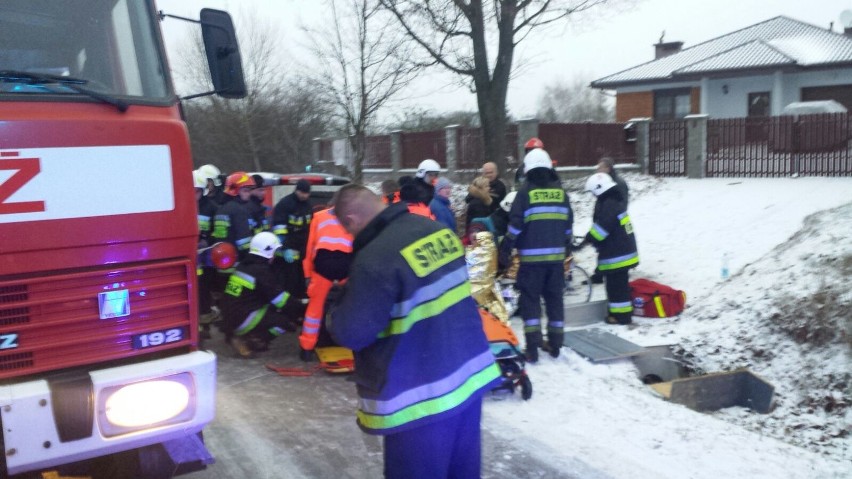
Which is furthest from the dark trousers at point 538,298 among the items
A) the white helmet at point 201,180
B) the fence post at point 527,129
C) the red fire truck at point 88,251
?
the fence post at point 527,129

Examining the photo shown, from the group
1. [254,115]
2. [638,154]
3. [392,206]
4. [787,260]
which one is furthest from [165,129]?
[254,115]

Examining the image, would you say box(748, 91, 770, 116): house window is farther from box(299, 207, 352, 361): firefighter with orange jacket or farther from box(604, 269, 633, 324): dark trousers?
box(299, 207, 352, 361): firefighter with orange jacket

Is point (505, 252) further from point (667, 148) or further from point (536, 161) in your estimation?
point (667, 148)

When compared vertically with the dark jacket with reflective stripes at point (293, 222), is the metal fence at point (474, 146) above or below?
above

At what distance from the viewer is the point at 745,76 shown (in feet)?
88.6

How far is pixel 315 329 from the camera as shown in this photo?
729 cm

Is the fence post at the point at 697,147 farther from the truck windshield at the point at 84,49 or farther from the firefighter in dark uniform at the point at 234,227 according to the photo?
the truck windshield at the point at 84,49

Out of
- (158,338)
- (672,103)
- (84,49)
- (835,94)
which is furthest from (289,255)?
(672,103)

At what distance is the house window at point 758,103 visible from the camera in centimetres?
2697

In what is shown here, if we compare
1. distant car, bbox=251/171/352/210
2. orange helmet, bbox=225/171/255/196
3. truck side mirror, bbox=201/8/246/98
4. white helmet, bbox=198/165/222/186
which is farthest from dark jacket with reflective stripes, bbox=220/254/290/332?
truck side mirror, bbox=201/8/246/98

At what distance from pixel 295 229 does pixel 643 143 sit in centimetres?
1210

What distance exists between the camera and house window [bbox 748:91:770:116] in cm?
2697

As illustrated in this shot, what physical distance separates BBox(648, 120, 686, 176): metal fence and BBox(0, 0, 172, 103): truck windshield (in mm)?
15973

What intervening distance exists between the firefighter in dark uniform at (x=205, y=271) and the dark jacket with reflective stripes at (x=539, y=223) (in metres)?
3.33
